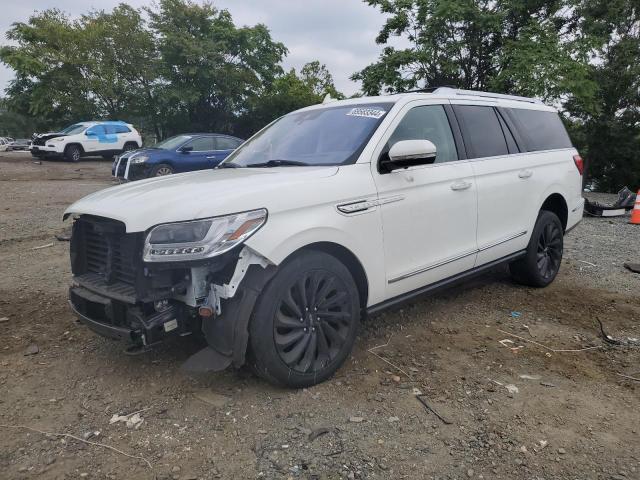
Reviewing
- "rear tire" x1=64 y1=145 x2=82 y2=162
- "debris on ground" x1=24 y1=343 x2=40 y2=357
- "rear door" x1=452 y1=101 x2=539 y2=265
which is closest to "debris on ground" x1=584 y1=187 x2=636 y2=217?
"rear door" x1=452 y1=101 x2=539 y2=265

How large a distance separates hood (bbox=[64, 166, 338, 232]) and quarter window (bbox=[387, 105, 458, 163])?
757 millimetres

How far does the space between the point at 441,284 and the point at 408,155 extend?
3.74 ft

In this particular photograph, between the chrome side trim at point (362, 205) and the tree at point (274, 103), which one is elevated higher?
the tree at point (274, 103)

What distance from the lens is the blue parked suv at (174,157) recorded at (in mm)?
12469

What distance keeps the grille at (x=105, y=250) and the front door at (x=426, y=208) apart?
158 centimetres

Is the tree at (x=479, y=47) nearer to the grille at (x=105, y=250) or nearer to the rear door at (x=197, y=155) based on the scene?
the rear door at (x=197, y=155)

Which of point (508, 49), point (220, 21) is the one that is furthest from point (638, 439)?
point (220, 21)

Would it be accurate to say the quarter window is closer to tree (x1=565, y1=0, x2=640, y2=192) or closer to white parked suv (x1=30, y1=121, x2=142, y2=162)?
tree (x1=565, y1=0, x2=640, y2=192)

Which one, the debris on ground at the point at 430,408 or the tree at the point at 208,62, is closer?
the debris on ground at the point at 430,408

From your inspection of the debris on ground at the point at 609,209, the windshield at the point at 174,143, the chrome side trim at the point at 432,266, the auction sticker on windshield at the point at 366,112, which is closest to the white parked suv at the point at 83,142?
the windshield at the point at 174,143

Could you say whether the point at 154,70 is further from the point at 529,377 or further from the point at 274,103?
the point at 529,377

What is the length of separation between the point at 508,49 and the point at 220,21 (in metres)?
17.8

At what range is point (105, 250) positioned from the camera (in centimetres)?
299

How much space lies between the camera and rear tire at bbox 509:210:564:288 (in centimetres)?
487
